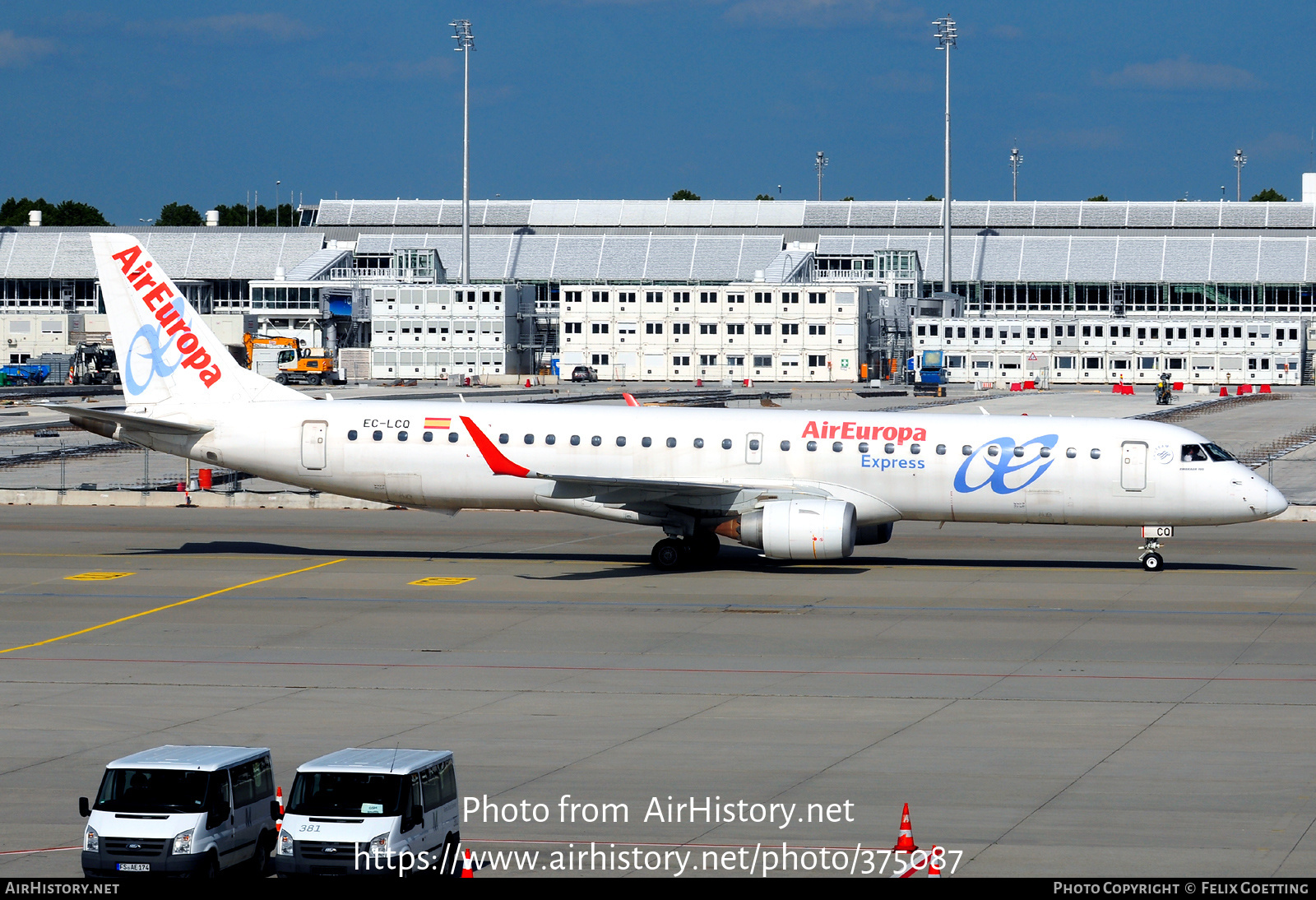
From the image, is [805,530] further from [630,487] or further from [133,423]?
[133,423]

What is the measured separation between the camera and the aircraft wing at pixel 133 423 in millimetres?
36031

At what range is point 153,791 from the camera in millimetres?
14078

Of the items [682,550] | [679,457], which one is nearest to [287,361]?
[679,457]

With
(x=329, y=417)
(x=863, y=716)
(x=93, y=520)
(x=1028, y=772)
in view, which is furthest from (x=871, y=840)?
(x=93, y=520)

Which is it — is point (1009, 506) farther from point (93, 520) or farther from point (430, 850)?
point (93, 520)

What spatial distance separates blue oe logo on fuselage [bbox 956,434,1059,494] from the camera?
35.2m

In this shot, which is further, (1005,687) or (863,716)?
(1005,687)

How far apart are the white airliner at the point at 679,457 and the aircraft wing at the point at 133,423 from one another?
0.06 metres

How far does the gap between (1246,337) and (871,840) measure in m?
143

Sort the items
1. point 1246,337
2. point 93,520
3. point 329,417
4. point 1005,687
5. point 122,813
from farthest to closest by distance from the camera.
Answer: point 1246,337 < point 93,520 < point 329,417 < point 1005,687 < point 122,813

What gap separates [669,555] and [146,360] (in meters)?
14.8

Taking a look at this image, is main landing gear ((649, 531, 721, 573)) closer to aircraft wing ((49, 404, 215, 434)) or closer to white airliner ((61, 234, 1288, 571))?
white airliner ((61, 234, 1288, 571))

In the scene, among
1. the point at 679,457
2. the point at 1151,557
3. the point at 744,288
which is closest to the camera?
the point at 1151,557

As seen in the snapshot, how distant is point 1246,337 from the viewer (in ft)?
479
